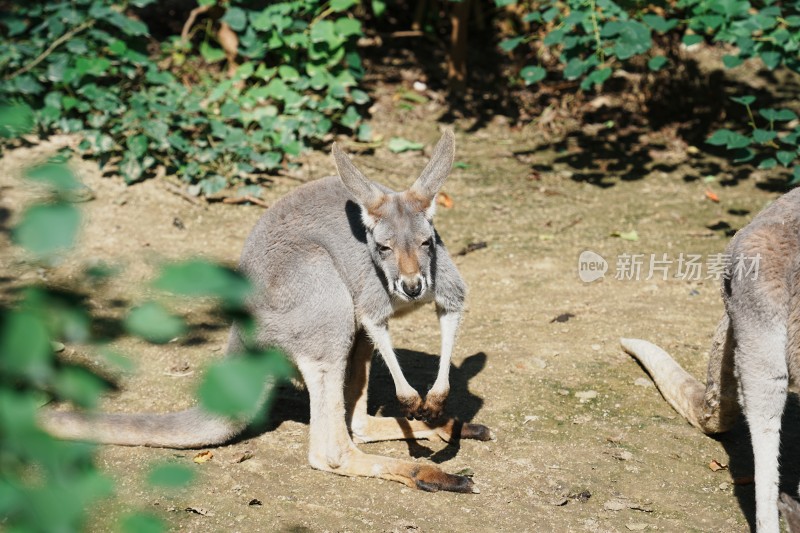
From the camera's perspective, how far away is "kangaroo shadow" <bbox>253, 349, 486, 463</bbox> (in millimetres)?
3896

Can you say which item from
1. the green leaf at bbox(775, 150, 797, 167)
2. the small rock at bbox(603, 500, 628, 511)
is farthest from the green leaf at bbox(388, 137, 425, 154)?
the small rock at bbox(603, 500, 628, 511)

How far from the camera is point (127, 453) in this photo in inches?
140

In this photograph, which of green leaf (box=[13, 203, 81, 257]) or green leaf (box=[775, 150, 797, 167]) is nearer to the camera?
green leaf (box=[13, 203, 81, 257])

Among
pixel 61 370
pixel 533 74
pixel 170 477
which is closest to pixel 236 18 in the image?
pixel 533 74

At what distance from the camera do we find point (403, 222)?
3543 millimetres

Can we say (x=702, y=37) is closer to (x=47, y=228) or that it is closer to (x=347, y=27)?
(x=347, y=27)

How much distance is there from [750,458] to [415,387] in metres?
1.48

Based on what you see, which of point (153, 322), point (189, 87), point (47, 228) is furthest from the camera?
point (189, 87)

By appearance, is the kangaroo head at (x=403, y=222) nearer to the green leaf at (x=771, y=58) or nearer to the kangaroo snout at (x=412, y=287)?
the kangaroo snout at (x=412, y=287)

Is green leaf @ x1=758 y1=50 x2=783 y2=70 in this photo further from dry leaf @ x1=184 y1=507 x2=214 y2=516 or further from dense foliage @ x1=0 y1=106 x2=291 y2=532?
dense foliage @ x1=0 y1=106 x2=291 y2=532

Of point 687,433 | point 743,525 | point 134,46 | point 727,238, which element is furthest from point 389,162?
point 743,525

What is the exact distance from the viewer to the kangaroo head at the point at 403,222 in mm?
3424

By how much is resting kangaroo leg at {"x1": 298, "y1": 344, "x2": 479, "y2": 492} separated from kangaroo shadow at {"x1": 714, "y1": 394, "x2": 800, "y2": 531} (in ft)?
3.90

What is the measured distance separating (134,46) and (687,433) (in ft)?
15.8
